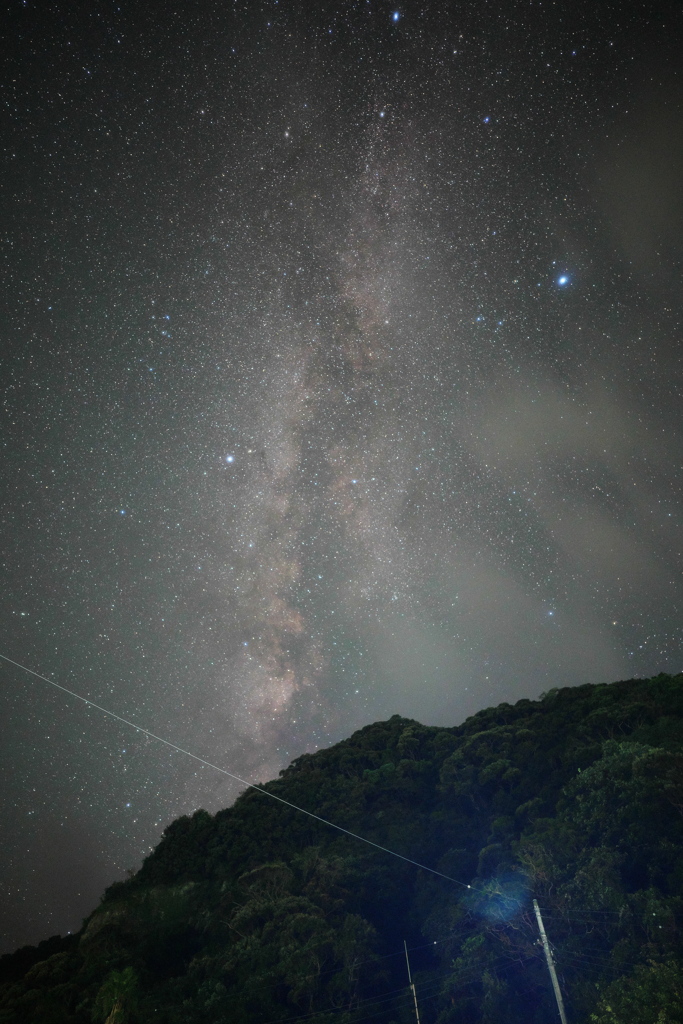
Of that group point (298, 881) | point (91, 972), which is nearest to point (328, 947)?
point (298, 881)

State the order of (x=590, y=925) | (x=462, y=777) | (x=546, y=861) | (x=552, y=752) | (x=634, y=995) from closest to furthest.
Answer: (x=634, y=995), (x=590, y=925), (x=546, y=861), (x=552, y=752), (x=462, y=777)

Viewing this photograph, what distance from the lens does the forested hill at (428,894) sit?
1977 centimetres

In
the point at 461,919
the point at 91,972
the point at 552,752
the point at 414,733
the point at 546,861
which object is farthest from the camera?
the point at 414,733

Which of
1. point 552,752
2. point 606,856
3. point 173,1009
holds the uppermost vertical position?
point 552,752

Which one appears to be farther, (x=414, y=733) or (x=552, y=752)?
(x=414, y=733)

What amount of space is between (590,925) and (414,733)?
20441 mm

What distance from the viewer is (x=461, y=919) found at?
78.3ft

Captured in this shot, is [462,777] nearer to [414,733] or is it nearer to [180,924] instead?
[414,733]

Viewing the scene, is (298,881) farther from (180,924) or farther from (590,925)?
(590,925)

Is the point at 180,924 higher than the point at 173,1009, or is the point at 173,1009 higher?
the point at 180,924

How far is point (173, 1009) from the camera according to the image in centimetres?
2261

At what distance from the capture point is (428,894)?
28.1 m

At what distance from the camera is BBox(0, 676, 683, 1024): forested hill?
19.8m

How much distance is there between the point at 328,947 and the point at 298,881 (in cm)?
453
